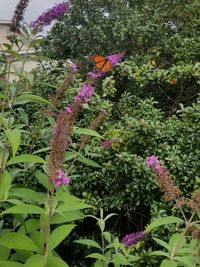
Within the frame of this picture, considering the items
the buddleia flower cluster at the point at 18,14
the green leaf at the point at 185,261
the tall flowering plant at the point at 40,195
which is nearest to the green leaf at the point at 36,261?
the tall flowering plant at the point at 40,195

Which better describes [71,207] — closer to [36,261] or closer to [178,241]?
[36,261]

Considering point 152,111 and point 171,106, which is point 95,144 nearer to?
point 152,111

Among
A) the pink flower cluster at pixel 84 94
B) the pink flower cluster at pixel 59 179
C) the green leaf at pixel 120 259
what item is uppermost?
the pink flower cluster at pixel 84 94

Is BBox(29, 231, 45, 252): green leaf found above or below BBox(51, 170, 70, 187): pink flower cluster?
below

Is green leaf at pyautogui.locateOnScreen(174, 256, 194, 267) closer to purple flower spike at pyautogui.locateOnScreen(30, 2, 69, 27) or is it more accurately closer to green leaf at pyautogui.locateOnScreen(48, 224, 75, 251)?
green leaf at pyautogui.locateOnScreen(48, 224, 75, 251)

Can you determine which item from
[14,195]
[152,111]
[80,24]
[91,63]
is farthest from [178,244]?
[80,24]

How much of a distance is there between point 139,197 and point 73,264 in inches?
26.6

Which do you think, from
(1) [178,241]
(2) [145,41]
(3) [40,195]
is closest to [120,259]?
(1) [178,241]

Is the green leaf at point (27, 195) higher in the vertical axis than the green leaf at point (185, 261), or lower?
higher

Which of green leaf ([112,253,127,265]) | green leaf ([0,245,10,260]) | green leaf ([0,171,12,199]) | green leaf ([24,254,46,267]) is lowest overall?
green leaf ([112,253,127,265])

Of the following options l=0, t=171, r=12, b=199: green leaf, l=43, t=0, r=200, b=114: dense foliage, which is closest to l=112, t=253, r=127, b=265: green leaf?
l=0, t=171, r=12, b=199: green leaf

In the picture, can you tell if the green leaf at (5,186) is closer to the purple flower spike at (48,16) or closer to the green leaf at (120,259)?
the green leaf at (120,259)

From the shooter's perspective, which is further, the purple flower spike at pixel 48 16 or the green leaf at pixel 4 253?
the purple flower spike at pixel 48 16

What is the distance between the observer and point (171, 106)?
5340 mm
